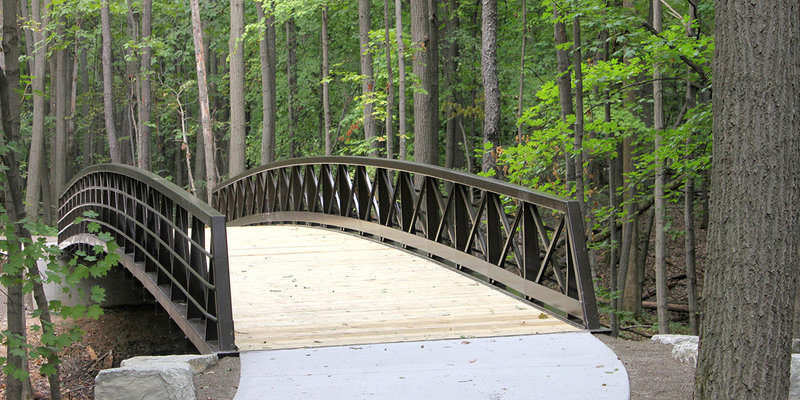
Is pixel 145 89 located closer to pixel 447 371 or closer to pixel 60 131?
pixel 60 131

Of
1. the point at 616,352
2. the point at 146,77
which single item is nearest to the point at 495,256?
the point at 616,352

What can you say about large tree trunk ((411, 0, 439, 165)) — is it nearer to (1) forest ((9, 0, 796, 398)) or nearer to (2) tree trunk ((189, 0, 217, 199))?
(1) forest ((9, 0, 796, 398))

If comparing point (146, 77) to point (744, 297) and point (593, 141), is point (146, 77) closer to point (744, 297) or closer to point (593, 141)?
point (593, 141)

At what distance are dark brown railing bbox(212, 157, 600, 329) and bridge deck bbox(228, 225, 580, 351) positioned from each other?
195mm

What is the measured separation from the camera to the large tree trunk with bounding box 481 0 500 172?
12359mm

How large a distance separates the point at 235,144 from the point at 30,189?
7.48 meters

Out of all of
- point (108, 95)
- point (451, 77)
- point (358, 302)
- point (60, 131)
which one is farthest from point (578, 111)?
point (60, 131)

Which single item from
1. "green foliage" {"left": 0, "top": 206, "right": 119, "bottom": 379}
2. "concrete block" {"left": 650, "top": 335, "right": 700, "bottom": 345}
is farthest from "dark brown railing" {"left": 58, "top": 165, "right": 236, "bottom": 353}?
"concrete block" {"left": 650, "top": 335, "right": 700, "bottom": 345}

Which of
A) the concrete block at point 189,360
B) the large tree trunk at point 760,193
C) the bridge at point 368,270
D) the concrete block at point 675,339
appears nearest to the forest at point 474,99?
the bridge at point 368,270

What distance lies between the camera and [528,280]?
265 inches

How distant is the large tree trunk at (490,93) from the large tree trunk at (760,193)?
27.6ft

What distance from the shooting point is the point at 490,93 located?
493 inches

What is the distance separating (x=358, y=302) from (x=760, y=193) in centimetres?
387

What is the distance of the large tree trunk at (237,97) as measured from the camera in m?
19.5
